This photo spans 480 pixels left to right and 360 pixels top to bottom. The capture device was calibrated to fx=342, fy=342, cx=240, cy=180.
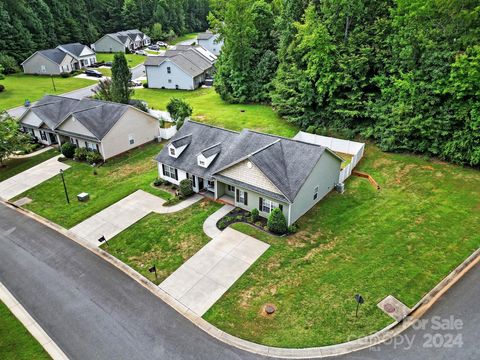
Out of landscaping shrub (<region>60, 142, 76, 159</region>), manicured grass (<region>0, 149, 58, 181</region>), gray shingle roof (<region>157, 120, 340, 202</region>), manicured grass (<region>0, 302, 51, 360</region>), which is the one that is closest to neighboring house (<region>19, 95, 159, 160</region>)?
landscaping shrub (<region>60, 142, 76, 159</region>)

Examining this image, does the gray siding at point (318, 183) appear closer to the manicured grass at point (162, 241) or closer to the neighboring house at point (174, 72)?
the manicured grass at point (162, 241)

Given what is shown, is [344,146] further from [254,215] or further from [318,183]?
[254,215]

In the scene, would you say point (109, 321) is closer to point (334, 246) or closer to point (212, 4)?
point (334, 246)

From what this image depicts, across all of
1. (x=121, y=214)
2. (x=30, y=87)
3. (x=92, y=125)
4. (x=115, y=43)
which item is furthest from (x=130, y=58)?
(x=121, y=214)

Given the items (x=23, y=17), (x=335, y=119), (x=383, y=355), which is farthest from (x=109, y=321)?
(x=23, y=17)

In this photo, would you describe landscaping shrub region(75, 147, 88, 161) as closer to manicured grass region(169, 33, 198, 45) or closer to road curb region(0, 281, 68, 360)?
road curb region(0, 281, 68, 360)
